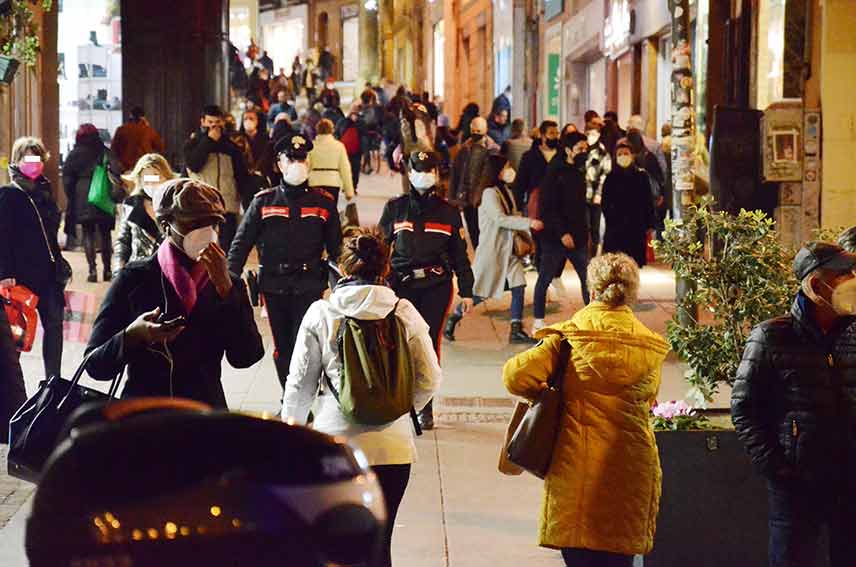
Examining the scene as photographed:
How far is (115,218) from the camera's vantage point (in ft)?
61.7

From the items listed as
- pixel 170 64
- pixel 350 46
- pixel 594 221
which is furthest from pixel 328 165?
pixel 350 46

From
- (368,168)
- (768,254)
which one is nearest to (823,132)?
(768,254)

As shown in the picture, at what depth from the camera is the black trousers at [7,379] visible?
27.8 ft

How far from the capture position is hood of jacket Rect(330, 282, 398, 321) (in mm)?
6098

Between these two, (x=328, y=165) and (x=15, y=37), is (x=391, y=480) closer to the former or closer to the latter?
(x=15, y=37)

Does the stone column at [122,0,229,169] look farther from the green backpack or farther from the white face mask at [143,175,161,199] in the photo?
the green backpack

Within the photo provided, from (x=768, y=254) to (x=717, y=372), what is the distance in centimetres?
56

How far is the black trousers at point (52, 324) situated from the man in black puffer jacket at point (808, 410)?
19.9ft

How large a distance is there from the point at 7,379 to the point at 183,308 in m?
3.17

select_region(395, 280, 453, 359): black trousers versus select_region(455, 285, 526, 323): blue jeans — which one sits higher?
select_region(395, 280, 453, 359): black trousers

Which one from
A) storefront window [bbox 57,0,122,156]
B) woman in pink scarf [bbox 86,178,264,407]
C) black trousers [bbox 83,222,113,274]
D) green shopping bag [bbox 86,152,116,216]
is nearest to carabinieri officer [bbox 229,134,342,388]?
woman in pink scarf [bbox 86,178,264,407]

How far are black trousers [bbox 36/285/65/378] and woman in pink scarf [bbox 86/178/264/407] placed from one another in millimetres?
5408

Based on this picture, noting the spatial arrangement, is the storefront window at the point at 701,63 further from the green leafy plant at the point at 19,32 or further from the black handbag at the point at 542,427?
the black handbag at the point at 542,427

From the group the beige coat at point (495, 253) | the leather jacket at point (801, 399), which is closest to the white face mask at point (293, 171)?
the beige coat at point (495, 253)
